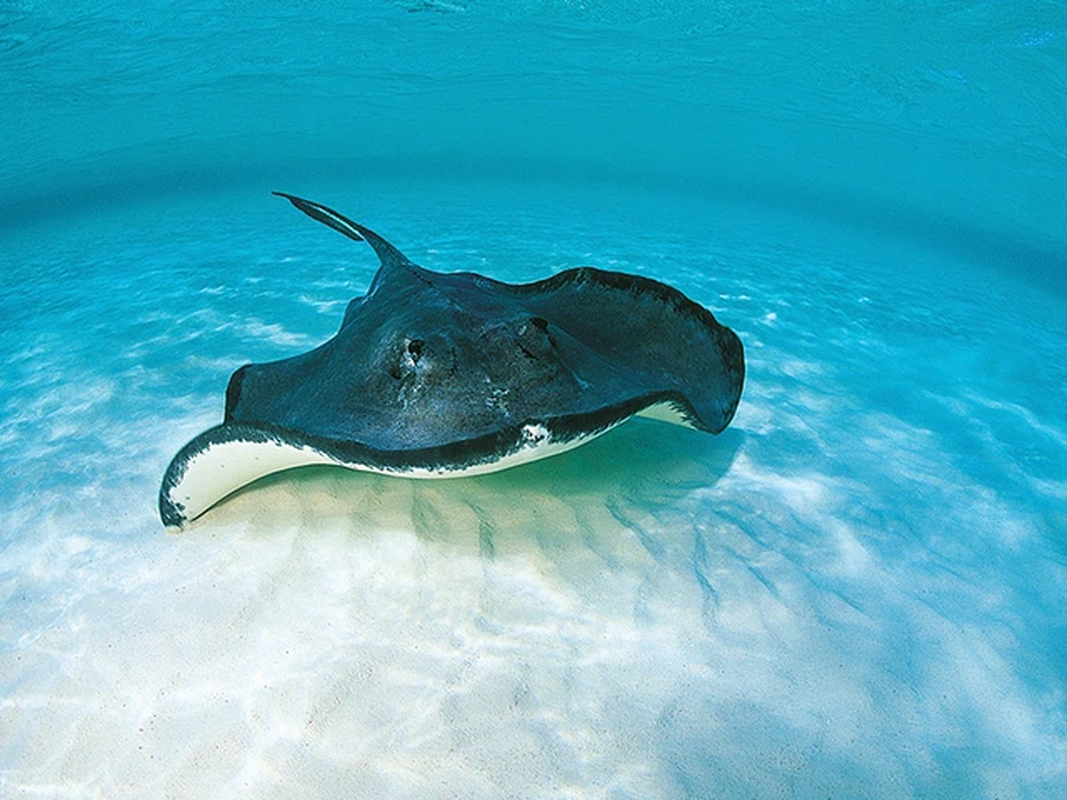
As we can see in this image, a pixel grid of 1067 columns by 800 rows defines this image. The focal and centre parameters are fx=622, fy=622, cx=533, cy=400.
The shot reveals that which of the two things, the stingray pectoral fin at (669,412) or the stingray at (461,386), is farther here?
the stingray pectoral fin at (669,412)

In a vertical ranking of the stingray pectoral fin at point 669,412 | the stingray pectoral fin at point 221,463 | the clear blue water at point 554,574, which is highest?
the stingray pectoral fin at point 669,412

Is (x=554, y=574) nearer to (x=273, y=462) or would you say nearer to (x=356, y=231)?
(x=273, y=462)

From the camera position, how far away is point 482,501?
3.42 meters

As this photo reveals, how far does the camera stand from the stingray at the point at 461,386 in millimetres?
2367

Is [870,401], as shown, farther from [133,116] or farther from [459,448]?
[133,116]

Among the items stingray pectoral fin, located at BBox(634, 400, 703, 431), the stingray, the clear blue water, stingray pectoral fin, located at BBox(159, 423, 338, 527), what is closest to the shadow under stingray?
the clear blue water

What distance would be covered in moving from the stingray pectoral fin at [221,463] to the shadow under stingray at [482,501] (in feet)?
0.58

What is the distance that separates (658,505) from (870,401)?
10.2ft

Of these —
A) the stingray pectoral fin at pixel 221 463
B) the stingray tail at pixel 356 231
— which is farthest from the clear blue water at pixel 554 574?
the stingray tail at pixel 356 231

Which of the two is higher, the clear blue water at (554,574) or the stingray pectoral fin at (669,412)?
the stingray pectoral fin at (669,412)

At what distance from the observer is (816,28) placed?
26.6m

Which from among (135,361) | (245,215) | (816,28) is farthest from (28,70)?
(816,28)

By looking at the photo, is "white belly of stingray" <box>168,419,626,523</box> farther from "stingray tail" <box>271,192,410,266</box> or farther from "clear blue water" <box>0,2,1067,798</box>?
"stingray tail" <box>271,192,410,266</box>

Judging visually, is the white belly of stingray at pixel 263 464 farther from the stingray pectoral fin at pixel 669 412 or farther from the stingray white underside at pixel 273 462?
the stingray pectoral fin at pixel 669 412
